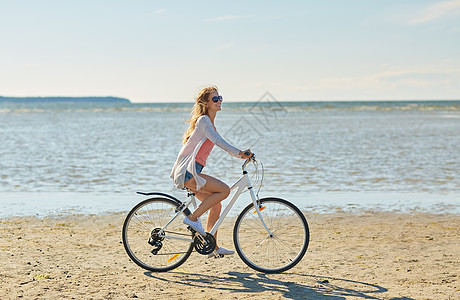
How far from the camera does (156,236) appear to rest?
567cm

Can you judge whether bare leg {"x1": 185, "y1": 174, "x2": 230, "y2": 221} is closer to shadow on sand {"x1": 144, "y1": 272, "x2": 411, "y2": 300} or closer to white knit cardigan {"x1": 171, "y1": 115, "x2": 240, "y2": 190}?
white knit cardigan {"x1": 171, "y1": 115, "x2": 240, "y2": 190}

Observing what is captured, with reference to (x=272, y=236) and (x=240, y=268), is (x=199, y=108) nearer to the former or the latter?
(x=272, y=236)

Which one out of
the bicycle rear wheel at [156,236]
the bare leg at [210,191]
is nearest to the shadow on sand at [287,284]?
the bicycle rear wheel at [156,236]

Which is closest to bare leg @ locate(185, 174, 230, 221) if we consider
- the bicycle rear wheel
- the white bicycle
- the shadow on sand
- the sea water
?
the white bicycle

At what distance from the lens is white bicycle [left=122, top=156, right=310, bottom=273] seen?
550cm

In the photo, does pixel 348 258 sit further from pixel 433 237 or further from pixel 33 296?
pixel 33 296

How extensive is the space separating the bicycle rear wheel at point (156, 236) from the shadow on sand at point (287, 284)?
A: 6.4 inches

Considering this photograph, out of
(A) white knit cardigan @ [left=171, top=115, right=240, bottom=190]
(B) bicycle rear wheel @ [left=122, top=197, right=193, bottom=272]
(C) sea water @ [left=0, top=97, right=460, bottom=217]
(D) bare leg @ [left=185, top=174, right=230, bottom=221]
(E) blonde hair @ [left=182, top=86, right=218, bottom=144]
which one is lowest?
(C) sea water @ [left=0, top=97, right=460, bottom=217]

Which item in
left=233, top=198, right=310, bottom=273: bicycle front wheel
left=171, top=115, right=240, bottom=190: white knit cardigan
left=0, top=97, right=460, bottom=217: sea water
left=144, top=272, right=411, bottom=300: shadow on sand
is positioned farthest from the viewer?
left=0, top=97, right=460, bottom=217: sea water

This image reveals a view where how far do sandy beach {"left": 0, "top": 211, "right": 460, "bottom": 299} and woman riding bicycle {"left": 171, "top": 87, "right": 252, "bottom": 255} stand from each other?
27.9 inches

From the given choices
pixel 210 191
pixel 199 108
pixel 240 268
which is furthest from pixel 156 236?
pixel 199 108

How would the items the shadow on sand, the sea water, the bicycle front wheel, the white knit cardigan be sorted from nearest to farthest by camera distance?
the shadow on sand, the white knit cardigan, the bicycle front wheel, the sea water

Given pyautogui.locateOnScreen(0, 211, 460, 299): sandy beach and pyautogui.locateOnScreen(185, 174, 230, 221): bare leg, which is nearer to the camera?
pyautogui.locateOnScreen(0, 211, 460, 299): sandy beach

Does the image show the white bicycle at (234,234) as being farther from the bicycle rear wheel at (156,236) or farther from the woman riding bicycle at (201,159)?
the woman riding bicycle at (201,159)
